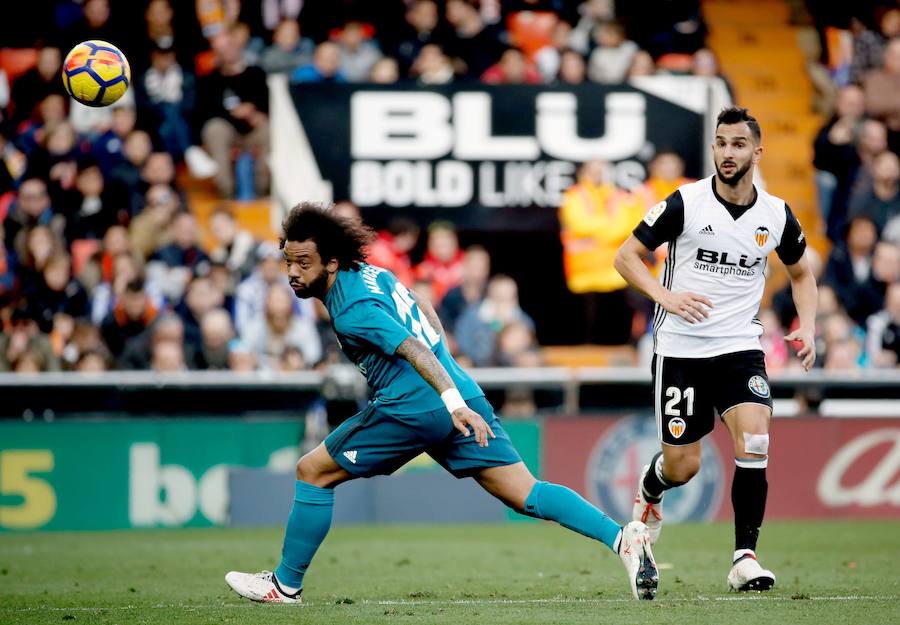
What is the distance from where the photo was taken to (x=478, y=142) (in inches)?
649

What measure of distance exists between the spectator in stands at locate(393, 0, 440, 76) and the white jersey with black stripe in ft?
33.1

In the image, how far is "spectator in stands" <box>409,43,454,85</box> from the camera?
57.1 ft

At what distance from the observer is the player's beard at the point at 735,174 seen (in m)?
8.01

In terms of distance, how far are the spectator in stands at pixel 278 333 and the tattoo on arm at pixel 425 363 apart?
7.85 m

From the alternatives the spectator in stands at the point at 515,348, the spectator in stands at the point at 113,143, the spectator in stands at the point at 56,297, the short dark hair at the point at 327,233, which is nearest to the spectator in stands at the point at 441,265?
the spectator in stands at the point at 515,348

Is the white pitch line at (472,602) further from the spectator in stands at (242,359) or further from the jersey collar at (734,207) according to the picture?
the spectator in stands at (242,359)

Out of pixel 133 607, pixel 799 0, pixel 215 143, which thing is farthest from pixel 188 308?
pixel 799 0

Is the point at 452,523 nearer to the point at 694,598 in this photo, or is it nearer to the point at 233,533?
the point at 233,533

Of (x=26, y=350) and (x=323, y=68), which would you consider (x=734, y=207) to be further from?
(x=323, y=68)

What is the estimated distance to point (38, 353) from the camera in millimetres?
14406

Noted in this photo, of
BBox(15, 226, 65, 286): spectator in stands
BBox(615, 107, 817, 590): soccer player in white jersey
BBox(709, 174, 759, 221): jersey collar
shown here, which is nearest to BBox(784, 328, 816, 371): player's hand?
BBox(615, 107, 817, 590): soccer player in white jersey

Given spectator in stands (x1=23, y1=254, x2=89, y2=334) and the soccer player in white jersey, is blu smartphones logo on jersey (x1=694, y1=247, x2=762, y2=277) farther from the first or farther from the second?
spectator in stands (x1=23, y1=254, x2=89, y2=334)

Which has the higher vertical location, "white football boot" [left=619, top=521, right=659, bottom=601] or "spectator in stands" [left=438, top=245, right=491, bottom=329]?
"spectator in stands" [left=438, top=245, right=491, bottom=329]

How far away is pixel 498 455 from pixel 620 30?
12001mm
